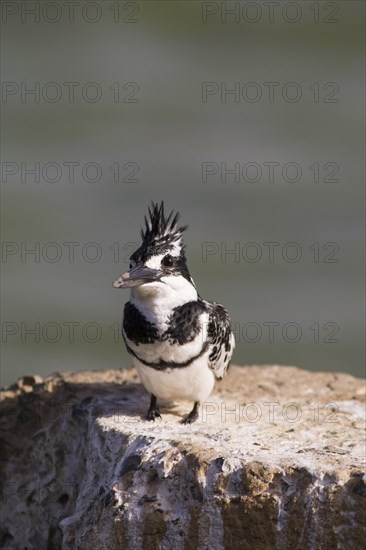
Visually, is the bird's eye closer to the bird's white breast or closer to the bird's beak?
the bird's beak

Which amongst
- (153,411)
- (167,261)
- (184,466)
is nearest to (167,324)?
(167,261)

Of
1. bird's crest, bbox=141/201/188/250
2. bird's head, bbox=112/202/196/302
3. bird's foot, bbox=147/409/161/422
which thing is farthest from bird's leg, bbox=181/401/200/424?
bird's crest, bbox=141/201/188/250

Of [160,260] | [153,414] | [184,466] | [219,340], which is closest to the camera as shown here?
[184,466]

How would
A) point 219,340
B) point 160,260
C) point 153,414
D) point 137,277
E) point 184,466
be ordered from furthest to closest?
point 219,340
point 153,414
point 160,260
point 137,277
point 184,466

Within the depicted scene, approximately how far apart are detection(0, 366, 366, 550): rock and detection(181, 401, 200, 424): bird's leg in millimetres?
48

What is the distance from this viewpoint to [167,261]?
5281 millimetres

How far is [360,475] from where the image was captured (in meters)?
4.38

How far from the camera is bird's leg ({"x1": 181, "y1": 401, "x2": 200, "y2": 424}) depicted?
534cm

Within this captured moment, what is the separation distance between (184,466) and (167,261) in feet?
3.45

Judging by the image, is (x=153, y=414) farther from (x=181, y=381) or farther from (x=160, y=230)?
(x=160, y=230)

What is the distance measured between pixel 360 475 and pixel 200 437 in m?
0.82

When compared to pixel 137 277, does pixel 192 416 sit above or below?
below

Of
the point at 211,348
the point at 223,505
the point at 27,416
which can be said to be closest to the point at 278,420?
the point at 211,348

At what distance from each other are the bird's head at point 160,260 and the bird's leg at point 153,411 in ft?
1.74
